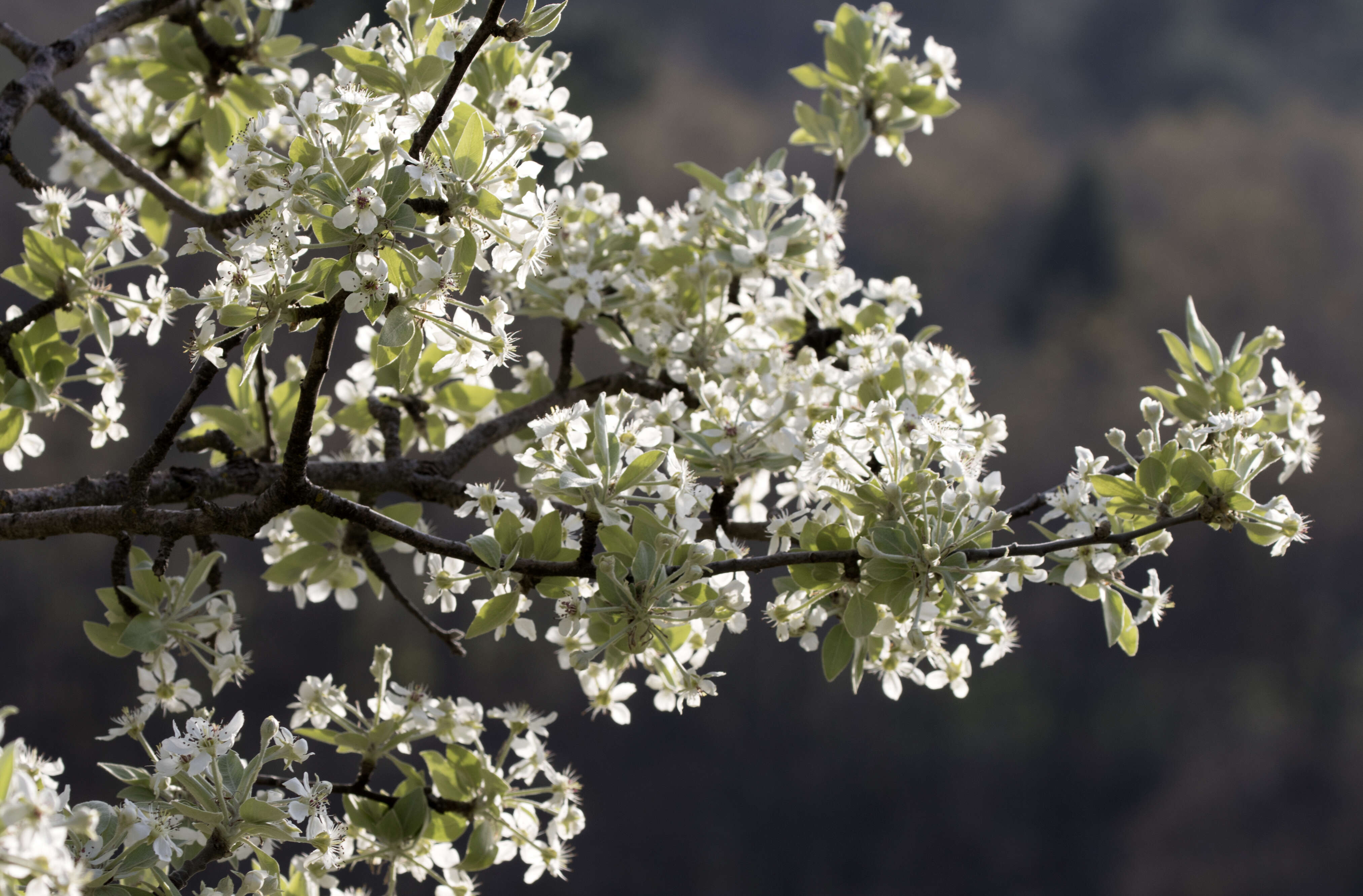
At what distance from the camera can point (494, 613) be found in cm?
79

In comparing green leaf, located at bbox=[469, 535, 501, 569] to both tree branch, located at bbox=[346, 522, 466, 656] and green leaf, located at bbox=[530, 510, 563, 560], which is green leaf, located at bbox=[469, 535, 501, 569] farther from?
tree branch, located at bbox=[346, 522, 466, 656]

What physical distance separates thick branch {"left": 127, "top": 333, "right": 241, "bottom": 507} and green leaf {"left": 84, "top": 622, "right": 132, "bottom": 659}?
154 mm

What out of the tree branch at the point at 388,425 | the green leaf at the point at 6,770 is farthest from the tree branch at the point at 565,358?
the green leaf at the point at 6,770

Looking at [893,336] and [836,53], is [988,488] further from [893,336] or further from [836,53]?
[836,53]

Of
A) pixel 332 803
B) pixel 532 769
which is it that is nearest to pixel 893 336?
pixel 532 769

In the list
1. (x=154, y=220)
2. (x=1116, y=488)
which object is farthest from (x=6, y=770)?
(x=154, y=220)

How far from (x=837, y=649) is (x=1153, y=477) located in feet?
0.98

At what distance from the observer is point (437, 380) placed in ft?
4.01

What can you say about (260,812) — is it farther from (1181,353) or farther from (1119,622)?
(1181,353)

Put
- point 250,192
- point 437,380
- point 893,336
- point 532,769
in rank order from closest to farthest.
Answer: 1. point 250,192
2. point 532,769
3. point 893,336
4. point 437,380

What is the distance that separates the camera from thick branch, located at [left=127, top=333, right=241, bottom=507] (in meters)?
→ 0.78

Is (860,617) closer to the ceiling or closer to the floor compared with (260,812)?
closer to the ceiling

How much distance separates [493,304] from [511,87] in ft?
1.39

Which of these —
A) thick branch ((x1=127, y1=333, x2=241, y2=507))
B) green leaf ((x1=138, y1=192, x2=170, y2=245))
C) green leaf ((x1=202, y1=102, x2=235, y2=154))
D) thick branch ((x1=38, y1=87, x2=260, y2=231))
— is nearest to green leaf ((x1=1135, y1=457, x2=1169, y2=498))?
thick branch ((x1=127, y1=333, x2=241, y2=507))
